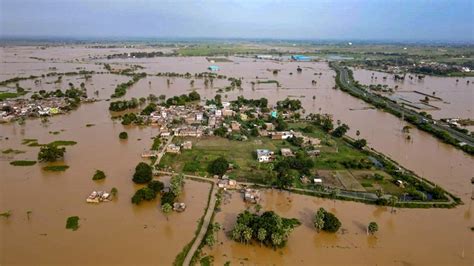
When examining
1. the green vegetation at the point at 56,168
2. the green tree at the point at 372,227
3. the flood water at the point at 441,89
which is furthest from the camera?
the flood water at the point at 441,89

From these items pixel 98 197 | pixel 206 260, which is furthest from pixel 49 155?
pixel 206 260

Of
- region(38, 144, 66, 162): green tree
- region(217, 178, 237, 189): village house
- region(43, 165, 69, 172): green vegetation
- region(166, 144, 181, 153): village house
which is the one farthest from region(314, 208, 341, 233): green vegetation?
region(38, 144, 66, 162): green tree

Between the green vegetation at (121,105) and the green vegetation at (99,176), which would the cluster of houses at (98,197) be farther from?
the green vegetation at (121,105)

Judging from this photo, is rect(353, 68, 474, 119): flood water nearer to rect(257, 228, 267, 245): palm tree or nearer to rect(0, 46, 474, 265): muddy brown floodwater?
rect(0, 46, 474, 265): muddy brown floodwater

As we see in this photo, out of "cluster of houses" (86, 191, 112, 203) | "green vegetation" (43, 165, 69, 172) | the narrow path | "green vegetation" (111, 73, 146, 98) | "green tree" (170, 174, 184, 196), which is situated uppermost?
"green vegetation" (111, 73, 146, 98)

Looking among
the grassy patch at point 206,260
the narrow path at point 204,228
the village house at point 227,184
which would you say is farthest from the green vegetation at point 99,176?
the grassy patch at point 206,260

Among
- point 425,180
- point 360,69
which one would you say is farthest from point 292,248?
point 360,69

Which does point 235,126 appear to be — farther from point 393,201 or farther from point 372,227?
point 372,227
